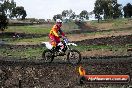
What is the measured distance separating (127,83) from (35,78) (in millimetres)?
5166

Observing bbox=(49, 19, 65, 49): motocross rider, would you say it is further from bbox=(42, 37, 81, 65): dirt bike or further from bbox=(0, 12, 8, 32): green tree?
bbox=(0, 12, 8, 32): green tree

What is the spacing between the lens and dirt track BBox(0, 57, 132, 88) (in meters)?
18.7

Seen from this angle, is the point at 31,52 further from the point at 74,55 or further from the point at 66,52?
the point at 74,55

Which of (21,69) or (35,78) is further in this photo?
(21,69)

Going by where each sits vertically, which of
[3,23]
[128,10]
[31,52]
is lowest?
[128,10]

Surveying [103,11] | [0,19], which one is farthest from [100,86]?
[103,11]

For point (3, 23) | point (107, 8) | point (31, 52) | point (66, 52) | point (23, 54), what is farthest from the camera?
point (107, 8)

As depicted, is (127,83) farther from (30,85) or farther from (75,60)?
(75,60)

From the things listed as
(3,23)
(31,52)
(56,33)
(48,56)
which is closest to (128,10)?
(3,23)

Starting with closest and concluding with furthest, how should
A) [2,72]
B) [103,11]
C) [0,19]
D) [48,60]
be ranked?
1. [2,72]
2. [48,60]
3. [0,19]
4. [103,11]

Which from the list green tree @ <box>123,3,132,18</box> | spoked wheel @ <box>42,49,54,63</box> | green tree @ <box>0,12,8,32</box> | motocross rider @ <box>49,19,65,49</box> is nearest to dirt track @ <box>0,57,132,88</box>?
spoked wheel @ <box>42,49,54,63</box>

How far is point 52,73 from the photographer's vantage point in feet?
68.7

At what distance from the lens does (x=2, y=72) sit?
21156 mm

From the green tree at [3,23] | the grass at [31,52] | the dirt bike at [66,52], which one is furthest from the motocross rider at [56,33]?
the green tree at [3,23]
